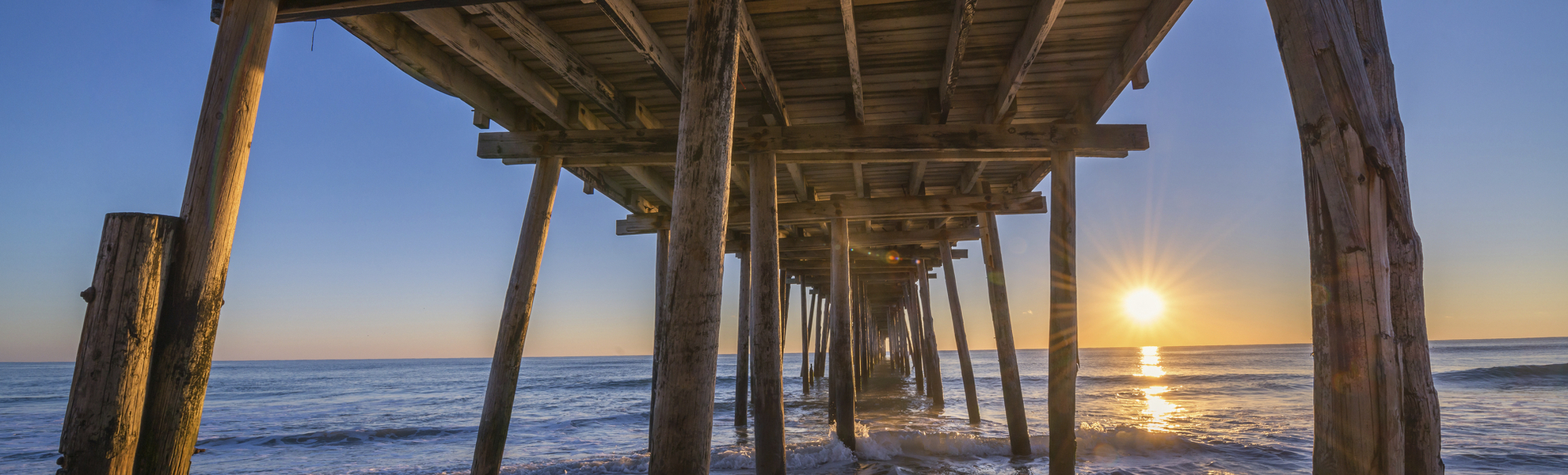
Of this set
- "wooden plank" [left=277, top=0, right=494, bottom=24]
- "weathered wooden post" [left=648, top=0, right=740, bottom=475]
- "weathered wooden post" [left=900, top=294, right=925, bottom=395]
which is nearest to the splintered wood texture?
"wooden plank" [left=277, top=0, right=494, bottom=24]

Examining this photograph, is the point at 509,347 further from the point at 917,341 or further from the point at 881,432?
the point at 917,341

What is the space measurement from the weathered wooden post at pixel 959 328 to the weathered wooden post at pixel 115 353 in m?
8.12

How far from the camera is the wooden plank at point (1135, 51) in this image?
151 inches

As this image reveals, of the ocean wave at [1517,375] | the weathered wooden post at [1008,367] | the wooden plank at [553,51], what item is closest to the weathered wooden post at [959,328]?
the weathered wooden post at [1008,367]

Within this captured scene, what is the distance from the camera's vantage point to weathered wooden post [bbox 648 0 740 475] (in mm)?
2434

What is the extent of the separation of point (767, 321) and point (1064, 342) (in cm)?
242

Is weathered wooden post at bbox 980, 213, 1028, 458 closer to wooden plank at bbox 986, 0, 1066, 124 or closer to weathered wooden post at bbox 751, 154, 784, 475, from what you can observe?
wooden plank at bbox 986, 0, 1066, 124

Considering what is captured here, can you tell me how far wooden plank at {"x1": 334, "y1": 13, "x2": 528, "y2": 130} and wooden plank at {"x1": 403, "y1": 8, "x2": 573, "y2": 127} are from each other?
0.70 ft

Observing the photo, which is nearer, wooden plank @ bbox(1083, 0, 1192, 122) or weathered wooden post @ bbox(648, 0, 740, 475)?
weathered wooden post @ bbox(648, 0, 740, 475)

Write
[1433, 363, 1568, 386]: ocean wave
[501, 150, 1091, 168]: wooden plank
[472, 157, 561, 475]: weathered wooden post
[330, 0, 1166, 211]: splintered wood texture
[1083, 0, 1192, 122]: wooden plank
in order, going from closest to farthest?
[1083, 0, 1192, 122]: wooden plank, [330, 0, 1166, 211]: splintered wood texture, [472, 157, 561, 475]: weathered wooden post, [501, 150, 1091, 168]: wooden plank, [1433, 363, 1568, 386]: ocean wave

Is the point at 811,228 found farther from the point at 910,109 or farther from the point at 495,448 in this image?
the point at 495,448

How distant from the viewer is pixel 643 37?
4098 mm

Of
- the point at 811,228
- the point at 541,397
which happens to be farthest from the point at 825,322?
the point at 541,397

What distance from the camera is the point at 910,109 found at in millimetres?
5949
